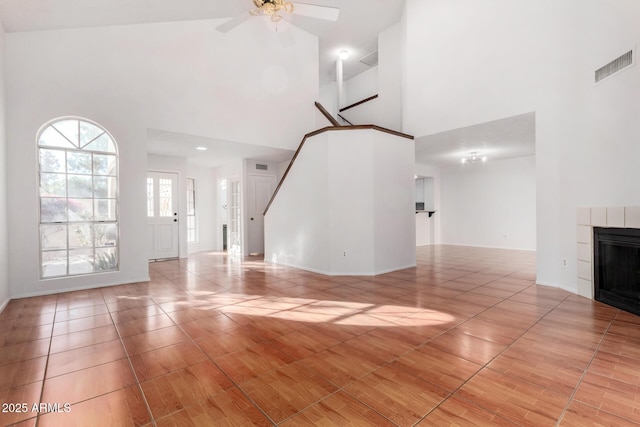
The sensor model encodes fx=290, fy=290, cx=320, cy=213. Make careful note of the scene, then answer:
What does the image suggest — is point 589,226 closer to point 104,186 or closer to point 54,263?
point 104,186

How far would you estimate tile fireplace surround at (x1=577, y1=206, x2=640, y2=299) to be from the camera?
10.1 feet

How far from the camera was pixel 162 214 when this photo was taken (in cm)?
689

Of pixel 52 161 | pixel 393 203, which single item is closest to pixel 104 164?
pixel 52 161

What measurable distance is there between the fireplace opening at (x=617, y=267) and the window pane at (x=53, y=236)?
268 inches

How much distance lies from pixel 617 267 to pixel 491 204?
5449 millimetres

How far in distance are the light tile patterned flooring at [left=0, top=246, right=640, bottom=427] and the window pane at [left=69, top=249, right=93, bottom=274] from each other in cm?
42

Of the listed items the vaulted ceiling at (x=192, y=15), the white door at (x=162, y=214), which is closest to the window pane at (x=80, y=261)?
the white door at (x=162, y=214)

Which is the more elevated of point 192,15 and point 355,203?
point 192,15

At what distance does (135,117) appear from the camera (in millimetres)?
4477

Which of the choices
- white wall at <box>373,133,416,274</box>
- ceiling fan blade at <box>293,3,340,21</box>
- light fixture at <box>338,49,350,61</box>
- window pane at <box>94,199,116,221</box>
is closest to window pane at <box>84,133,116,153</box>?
window pane at <box>94,199,116,221</box>

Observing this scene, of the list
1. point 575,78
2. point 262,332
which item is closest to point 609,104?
point 575,78

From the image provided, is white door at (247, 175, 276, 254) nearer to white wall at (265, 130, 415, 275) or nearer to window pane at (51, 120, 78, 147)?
white wall at (265, 130, 415, 275)

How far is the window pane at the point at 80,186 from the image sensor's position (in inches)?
161

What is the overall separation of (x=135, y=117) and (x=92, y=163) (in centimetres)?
92
